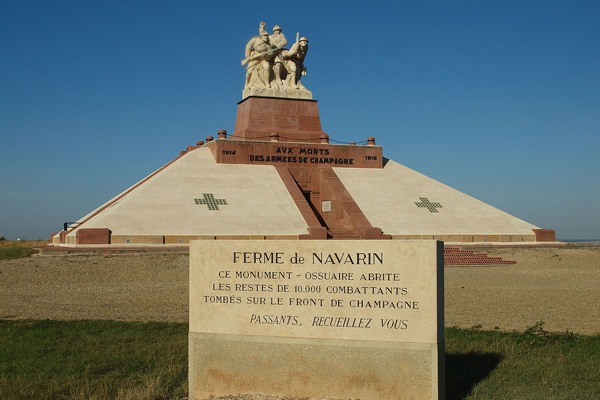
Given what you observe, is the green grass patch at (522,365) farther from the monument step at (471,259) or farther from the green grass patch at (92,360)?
the monument step at (471,259)

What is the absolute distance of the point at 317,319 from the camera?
6.95 m

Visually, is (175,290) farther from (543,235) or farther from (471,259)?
(543,235)

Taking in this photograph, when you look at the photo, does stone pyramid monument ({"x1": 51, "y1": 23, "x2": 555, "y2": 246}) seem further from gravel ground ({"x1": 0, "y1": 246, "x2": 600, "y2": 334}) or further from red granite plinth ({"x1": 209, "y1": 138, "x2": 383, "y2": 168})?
gravel ground ({"x1": 0, "y1": 246, "x2": 600, "y2": 334})

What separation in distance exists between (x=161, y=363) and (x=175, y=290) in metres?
7.76

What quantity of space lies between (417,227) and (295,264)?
75.7 ft

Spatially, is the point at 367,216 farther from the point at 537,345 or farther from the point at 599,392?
the point at 599,392

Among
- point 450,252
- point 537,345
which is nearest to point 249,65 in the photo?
point 450,252

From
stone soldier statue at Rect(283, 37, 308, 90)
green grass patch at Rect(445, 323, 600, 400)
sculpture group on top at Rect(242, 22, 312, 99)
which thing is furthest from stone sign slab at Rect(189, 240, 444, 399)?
stone soldier statue at Rect(283, 37, 308, 90)

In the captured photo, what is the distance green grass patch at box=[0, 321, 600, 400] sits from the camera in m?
7.14

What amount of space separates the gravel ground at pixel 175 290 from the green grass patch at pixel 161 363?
4.90 feet

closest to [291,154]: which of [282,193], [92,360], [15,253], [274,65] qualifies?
[282,193]

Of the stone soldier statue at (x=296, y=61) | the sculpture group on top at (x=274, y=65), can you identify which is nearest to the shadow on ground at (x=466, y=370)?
the sculpture group on top at (x=274, y=65)

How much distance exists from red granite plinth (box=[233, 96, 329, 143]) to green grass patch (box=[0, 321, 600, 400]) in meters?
23.9

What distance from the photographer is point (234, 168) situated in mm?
32281
